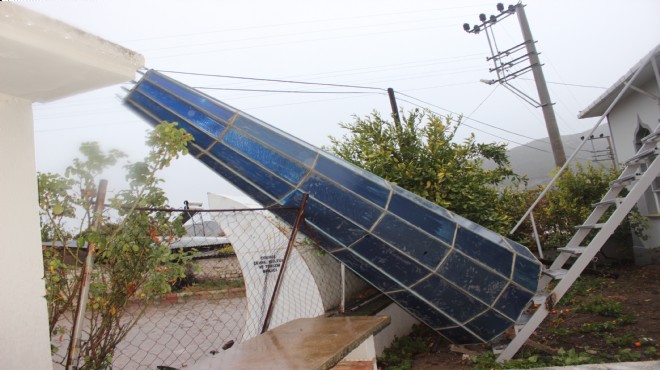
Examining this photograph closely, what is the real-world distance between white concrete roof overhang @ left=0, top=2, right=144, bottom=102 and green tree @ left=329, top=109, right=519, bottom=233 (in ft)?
14.5

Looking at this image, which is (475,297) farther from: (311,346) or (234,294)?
(234,294)

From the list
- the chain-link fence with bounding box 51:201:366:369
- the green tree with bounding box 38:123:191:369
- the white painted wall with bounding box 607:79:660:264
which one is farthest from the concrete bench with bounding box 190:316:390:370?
the white painted wall with bounding box 607:79:660:264

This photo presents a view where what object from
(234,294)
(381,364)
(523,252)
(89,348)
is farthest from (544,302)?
(234,294)

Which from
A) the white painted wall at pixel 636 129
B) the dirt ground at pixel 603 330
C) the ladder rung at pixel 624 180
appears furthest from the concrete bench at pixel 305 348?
the white painted wall at pixel 636 129

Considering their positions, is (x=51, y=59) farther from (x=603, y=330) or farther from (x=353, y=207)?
(x=603, y=330)

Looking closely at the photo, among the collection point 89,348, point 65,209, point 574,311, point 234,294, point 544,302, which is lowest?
point 234,294

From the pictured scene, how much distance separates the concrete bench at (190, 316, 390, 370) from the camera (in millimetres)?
2357

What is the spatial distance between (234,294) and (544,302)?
1209 cm

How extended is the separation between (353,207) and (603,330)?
3816 mm

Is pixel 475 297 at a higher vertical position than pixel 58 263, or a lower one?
lower

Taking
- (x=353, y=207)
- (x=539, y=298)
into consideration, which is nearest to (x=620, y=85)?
(x=539, y=298)

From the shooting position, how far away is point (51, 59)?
157cm

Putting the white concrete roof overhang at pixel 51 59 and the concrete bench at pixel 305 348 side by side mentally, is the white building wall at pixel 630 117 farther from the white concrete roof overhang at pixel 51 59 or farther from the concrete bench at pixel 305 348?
the white concrete roof overhang at pixel 51 59

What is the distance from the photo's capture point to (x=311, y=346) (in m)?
2.73
